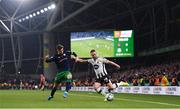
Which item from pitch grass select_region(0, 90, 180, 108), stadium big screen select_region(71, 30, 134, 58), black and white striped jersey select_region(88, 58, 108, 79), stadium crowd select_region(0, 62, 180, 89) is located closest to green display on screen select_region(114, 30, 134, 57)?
stadium big screen select_region(71, 30, 134, 58)

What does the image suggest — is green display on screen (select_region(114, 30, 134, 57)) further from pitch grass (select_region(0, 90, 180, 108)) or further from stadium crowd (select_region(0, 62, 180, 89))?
pitch grass (select_region(0, 90, 180, 108))

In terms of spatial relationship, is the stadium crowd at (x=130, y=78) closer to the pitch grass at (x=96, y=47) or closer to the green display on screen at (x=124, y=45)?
the green display on screen at (x=124, y=45)

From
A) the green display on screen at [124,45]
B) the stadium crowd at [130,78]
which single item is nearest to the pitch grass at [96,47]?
the green display on screen at [124,45]

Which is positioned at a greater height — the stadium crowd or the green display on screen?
the green display on screen

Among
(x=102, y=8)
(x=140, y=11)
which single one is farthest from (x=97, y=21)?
(x=140, y=11)

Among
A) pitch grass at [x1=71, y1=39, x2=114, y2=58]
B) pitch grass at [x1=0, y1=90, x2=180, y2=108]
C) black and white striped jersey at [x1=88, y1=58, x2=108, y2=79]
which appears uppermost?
pitch grass at [x1=71, y1=39, x2=114, y2=58]

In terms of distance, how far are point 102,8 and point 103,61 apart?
51.4 meters

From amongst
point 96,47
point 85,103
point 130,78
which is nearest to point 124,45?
point 96,47

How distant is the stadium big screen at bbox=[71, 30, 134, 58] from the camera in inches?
2093

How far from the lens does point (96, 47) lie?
177ft

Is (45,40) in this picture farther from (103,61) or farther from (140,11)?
(103,61)

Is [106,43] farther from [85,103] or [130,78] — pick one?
[85,103]

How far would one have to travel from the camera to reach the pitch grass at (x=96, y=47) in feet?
176

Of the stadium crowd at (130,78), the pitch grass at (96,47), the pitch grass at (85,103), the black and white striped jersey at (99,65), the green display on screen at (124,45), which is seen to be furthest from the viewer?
the pitch grass at (96,47)
